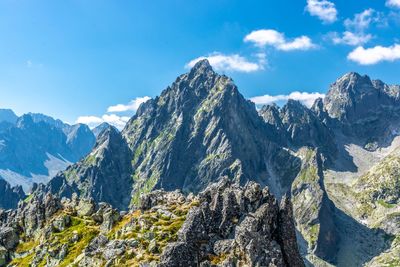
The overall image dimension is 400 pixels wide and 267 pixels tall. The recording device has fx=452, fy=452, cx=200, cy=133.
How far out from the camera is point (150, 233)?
245ft

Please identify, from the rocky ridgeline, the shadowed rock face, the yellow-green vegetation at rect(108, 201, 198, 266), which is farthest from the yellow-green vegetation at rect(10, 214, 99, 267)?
the shadowed rock face

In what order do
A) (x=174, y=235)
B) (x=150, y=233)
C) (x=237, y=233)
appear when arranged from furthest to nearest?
(x=150, y=233) < (x=174, y=235) < (x=237, y=233)

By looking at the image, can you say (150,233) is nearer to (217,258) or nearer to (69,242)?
(217,258)

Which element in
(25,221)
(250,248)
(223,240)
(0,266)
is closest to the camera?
(250,248)

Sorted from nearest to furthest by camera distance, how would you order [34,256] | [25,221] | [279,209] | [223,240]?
[223,240] < [279,209] < [34,256] < [25,221]

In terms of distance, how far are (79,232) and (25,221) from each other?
1187 inches

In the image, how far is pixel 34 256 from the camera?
9712cm

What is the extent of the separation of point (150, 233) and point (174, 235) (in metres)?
4.09

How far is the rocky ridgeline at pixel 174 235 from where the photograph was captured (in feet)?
200

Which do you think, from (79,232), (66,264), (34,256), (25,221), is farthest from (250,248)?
(25,221)

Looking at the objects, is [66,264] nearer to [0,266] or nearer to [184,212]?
[184,212]

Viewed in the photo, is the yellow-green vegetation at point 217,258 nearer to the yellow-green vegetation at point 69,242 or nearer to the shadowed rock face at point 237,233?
the shadowed rock face at point 237,233

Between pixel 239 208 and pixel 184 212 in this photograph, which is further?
pixel 184 212

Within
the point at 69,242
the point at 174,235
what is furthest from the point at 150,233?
the point at 69,242
